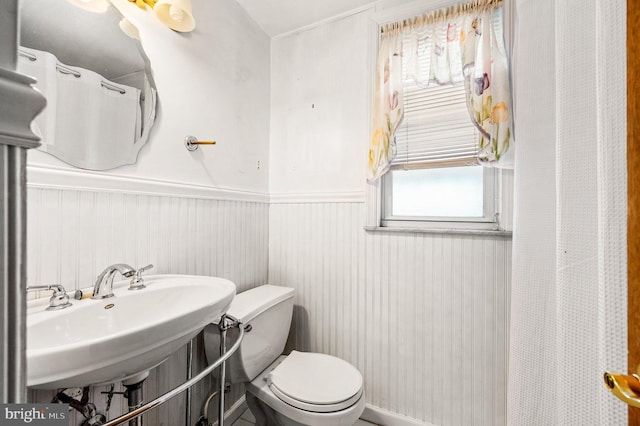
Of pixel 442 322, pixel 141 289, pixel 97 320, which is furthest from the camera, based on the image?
pixel 442 322

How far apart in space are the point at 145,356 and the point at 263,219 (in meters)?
1.20

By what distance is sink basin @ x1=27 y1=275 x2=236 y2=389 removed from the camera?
0.53 meters

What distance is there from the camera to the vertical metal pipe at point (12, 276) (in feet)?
0.76

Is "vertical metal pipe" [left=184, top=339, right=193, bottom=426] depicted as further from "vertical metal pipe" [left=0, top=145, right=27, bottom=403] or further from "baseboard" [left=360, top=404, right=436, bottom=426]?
"vertical metal pipe" [left=0, top=145, right=27, bottom=403]

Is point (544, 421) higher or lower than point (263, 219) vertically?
lower

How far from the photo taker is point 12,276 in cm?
24

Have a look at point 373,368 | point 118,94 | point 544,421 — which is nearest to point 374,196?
point 373,368

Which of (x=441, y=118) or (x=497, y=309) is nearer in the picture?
(x=497, y=309)

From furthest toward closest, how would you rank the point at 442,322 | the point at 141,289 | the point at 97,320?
the point at 442,322, the point at 141,289, the point at 97,320

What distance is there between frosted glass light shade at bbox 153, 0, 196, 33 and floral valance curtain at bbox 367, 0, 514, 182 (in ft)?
3.15

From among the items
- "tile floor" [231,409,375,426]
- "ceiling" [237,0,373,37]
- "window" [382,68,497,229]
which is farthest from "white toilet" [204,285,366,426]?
"ceiling" [237,0,373,37]

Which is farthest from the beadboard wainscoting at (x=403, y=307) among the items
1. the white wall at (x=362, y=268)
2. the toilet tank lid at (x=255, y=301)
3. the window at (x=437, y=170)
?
the toilet tank lid at (x=255, y=301)

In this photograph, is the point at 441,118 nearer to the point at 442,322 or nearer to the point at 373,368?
A: the point at 442,322

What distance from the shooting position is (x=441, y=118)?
4.85 ft
